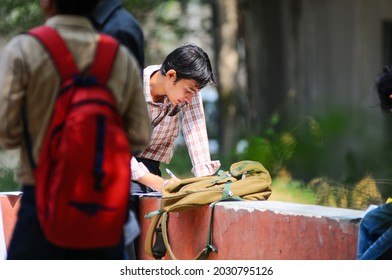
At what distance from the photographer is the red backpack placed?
340 cm

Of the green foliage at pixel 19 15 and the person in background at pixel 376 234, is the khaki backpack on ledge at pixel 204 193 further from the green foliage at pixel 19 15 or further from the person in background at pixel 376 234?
the green foliage at pixel 19 15

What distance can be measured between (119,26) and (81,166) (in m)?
0.86

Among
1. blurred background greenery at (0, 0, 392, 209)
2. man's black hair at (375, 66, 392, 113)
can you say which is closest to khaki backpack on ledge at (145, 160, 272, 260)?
man's black hair at (375, 66, 392, 113)

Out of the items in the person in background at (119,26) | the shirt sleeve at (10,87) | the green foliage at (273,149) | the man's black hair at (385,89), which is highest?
the person in background at (119,26)

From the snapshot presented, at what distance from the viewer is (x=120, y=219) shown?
351 cm

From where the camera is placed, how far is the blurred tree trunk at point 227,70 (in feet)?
39.2

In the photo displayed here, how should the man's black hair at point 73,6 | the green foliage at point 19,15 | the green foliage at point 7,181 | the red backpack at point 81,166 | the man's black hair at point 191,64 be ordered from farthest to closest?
the green foliage at point 19,15 < the green foliage at point 7,181 < the man's black hair at point 191,64 < the man's black hair at point 73,6 < the red backpack at point 81,166

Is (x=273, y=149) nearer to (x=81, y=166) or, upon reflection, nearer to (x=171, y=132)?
(x=171, y=132)

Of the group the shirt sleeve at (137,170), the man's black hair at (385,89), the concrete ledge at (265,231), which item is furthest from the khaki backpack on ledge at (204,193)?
the man's black hair at (385,89)

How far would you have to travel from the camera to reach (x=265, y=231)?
17.2 ft

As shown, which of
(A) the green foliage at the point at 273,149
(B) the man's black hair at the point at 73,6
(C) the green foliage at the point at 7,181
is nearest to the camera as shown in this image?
(B) the man's black hair at the point at 73,6

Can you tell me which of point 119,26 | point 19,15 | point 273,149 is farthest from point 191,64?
point 19,15

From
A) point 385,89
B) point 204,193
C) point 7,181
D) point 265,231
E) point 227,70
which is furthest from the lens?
point 227,70

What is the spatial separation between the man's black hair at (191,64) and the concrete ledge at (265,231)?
2.23ft
